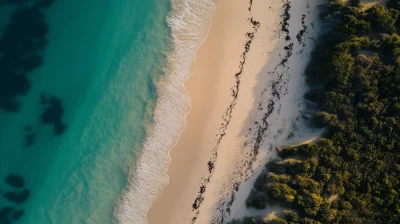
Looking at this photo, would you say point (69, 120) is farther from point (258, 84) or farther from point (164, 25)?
point (258, 84)

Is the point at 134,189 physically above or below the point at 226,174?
below

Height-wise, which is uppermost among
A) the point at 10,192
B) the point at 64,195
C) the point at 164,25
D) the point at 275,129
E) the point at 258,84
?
the point at 164,25

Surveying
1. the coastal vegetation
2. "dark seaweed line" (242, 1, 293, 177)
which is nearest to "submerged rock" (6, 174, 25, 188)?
the coastal vegetation

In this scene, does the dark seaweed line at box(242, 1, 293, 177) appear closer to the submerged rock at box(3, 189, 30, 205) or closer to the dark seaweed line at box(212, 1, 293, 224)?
the dark seaweed line at box(212, 1, 293, 224)

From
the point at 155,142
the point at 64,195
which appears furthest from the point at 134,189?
the point at 64,195

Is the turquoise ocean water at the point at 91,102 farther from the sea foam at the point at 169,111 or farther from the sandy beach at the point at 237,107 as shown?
the sandy beach at the point at 237,107

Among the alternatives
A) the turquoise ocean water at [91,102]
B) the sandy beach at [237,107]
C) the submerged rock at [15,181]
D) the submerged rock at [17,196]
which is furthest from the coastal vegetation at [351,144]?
the submerged rock at [15,181]
